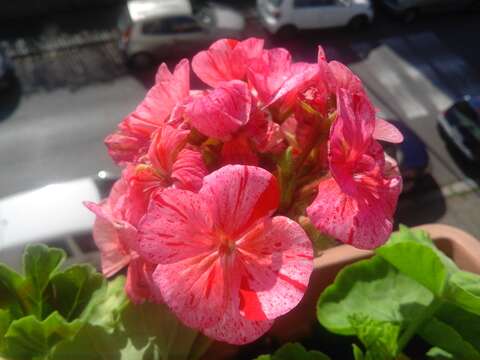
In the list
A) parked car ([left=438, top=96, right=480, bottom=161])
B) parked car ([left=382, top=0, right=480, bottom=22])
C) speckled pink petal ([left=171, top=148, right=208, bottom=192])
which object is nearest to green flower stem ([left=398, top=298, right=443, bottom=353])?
speckled pink petal ([left=171, top=148, right=208, bottom=192])

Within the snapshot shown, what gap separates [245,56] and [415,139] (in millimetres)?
4080

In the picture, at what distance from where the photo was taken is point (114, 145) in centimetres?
97

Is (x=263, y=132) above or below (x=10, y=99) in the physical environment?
above

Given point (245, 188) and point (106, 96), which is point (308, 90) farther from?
point (106, 96)

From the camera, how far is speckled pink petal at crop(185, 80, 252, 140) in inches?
31.1

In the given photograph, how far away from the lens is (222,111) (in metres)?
0.79

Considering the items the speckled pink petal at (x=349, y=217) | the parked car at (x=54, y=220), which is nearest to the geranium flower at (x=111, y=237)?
the speckled pink petal at (x=349, y=217)

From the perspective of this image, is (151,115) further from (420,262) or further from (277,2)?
(277,2)

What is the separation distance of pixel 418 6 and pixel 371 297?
21.5 feet

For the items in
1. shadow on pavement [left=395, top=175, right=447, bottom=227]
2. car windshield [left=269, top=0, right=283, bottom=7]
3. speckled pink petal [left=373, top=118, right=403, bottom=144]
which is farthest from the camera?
car windshield [left=269, top=0, right=283, bottom=7]

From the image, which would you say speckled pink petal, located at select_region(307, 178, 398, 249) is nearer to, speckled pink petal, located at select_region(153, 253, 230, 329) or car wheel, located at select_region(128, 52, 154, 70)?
speckled pink petal, located at select_region(153, 253, 230, 329)

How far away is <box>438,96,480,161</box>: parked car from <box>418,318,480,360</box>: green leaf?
156 inches

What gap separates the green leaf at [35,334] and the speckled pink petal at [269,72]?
0.52 meters

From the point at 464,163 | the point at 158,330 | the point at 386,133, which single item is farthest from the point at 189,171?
the point at 464,163
